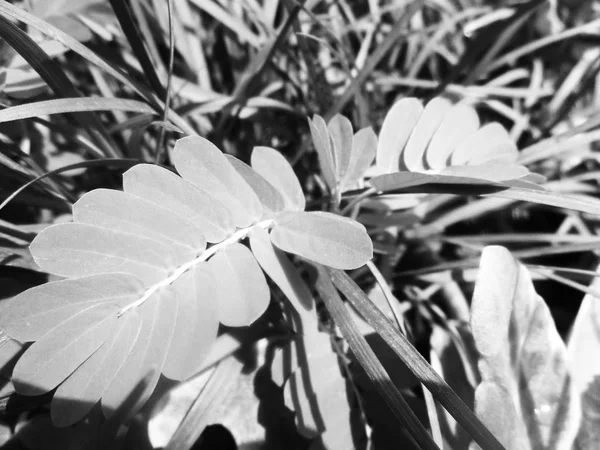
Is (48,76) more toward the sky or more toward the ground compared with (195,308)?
more toward the sky

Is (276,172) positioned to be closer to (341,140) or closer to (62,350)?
(341,140)

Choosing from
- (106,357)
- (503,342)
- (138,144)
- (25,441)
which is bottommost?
(503,342)

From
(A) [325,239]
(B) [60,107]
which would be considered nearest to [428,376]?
(A) [325,239]

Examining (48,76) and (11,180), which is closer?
(48,76)

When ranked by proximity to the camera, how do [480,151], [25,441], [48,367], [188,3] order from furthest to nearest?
1. [188,3]
2. [480,151]
3. [25,441]
4. [48,367]

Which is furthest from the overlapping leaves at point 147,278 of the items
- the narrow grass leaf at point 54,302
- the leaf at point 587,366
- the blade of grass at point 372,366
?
the leaf at point 587,366

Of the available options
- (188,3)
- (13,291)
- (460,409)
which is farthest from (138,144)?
(460,409)

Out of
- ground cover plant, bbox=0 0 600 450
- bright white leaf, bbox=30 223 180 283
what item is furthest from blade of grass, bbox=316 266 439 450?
bright white leaf, bbox=30 223 180 283

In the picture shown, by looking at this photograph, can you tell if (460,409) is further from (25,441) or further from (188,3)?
(188,3)
